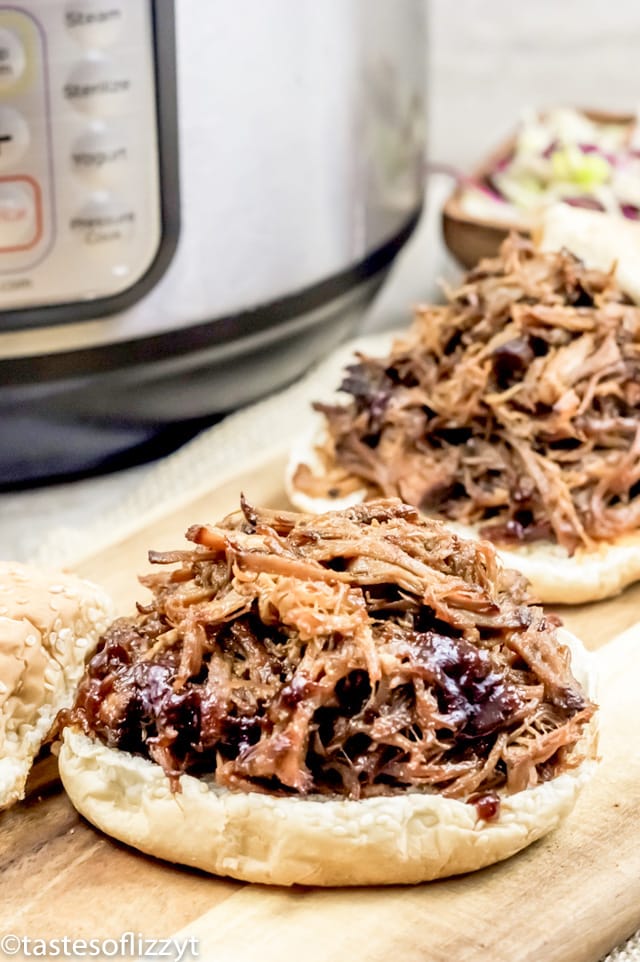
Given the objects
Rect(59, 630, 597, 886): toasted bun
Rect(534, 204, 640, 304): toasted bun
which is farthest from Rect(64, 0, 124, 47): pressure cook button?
Rect(59, 630, 597, 886): toasted bun

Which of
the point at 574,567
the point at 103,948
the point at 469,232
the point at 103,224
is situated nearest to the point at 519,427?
the point at 574,567

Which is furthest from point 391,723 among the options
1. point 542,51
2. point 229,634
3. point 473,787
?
point 542,51

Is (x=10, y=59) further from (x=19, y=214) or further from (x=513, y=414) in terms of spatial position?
(x=513, y=414)

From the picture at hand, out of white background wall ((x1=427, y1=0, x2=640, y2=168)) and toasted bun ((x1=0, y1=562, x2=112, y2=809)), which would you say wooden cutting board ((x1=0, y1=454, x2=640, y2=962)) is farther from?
white background wall ((x1=427, y1=0, x2=640, y2=168))

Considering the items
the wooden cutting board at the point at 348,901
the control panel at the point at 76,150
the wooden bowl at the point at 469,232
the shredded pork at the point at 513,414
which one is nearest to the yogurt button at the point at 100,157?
the control panel at the point at 76,150

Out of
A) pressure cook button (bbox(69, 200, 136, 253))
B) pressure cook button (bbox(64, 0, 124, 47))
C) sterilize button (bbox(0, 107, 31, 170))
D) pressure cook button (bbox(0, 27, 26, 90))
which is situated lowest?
pressure cook button (bbox(69, 200, 136, 253))

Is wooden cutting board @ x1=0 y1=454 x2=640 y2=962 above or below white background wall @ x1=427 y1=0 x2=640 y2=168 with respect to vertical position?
below

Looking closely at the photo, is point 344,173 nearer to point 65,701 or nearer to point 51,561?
point 51,561
